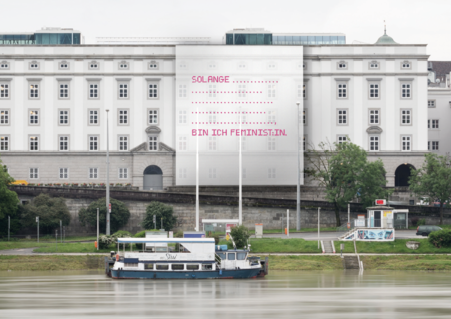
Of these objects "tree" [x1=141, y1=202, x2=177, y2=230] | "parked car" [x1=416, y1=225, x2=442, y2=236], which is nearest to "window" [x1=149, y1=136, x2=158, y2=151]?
"tree" [x1=141, y1=202, x2=177, y2=230]

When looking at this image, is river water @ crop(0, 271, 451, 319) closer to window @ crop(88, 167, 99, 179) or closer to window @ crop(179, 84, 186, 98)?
window @ crop(88, 167, 99, 179)

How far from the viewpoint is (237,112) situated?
372 feet

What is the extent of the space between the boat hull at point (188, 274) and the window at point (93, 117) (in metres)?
59.7

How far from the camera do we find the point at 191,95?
375 ft

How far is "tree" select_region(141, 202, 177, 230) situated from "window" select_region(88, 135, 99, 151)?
23.2m

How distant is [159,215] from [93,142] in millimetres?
25946

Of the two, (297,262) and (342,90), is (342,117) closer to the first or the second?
(342,90)

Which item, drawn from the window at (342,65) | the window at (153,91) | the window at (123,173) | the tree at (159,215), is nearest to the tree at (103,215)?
the tree at (159,215)

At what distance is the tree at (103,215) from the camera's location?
97375mm

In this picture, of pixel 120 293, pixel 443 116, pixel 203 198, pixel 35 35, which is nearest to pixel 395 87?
pixel 443 116

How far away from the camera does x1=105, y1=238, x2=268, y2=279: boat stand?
61.8 metres

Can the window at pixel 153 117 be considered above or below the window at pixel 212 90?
below

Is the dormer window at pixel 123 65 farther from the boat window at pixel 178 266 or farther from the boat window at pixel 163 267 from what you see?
the boat window at pixel 178 266

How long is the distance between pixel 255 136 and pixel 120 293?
6449cm
